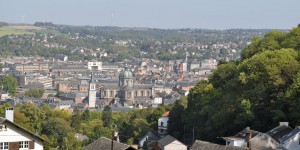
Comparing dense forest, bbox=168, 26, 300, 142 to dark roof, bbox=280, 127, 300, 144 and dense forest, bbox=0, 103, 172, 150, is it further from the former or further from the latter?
dense forest, bbox=0, 103, 172, 150

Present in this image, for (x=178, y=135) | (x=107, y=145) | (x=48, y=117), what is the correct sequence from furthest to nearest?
(x=48, y=117) → (x=178, y=135) → (x=107, y=145)

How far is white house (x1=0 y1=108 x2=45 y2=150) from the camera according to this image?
3225cm

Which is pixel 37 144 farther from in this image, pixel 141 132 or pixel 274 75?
pixel 141 132

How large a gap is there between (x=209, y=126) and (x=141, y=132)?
2028 centimetres

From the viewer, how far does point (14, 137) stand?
32.5 metres

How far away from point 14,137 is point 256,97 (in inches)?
1206

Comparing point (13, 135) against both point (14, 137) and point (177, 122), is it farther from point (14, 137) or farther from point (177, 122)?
point (177, 122)

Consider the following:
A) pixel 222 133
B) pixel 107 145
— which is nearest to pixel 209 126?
pixel 222 133

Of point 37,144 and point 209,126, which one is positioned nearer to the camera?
point 37,144

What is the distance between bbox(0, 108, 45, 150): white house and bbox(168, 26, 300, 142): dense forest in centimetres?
2583

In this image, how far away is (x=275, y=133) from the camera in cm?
4888

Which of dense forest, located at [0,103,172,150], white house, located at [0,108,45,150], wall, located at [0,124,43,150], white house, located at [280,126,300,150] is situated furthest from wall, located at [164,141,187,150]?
wall, located at [0,124,43,150]

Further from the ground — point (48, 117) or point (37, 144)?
point (37, 144)

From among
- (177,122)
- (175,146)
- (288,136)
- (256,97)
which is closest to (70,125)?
(177,122)
